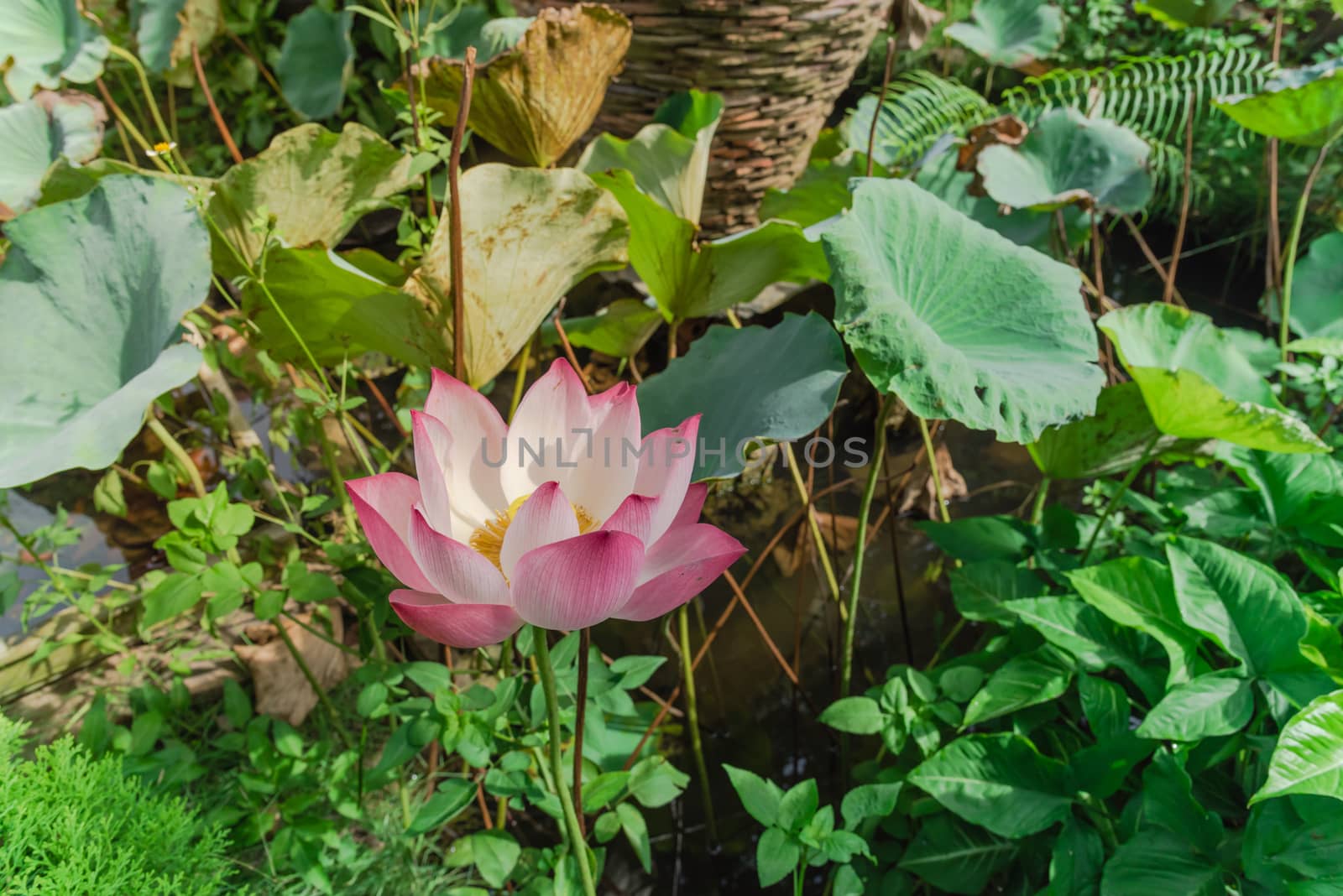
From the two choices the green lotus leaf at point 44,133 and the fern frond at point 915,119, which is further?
the fern frond at point 915,119

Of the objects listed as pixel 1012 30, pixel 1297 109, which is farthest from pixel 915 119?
pixel 1297 109

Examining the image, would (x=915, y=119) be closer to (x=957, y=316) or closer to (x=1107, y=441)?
(x=1107, y=441)

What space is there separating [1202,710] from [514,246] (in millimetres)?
816

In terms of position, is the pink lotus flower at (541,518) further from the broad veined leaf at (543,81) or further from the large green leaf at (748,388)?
the broad veined leaf at (543,81)

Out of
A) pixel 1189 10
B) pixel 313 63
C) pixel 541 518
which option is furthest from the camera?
pixel 313 63

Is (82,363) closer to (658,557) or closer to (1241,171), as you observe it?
(658,557)

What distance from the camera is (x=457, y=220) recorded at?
25.9 inches

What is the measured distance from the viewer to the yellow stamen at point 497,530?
64 cm

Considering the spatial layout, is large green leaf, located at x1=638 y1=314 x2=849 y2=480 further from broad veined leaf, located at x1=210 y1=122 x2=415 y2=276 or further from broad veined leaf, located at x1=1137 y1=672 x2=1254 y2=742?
broad veined leaf, located at x1=1137 y1=672 x2=1254 y2=742

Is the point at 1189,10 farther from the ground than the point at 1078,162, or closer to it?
farther from the ground

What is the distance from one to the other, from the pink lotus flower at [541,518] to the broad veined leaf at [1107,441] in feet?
1.95

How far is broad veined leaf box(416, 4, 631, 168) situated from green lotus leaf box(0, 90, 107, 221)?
572 millimetres

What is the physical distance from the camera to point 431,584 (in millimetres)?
525

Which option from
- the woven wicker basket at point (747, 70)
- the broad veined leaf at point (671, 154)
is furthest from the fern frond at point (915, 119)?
the broad veined leaf at point (671, 154)
